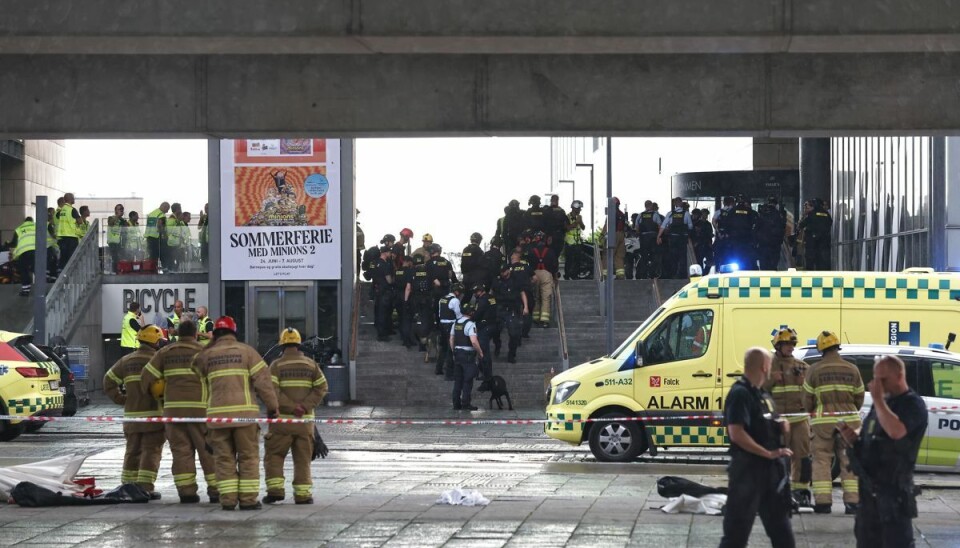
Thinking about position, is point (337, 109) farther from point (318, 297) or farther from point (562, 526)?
point (318, 297)

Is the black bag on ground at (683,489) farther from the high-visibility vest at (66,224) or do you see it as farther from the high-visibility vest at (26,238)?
the high-visibility vest at (26,238)

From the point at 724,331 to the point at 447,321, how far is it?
9.21 metres

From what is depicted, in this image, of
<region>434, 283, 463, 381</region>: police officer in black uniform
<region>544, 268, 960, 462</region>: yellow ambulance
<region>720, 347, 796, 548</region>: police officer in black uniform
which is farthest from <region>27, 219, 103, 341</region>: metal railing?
<region>720, 347, 796, 548</region>: police officer in black uniform

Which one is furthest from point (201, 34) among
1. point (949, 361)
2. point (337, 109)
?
point (949, 361)

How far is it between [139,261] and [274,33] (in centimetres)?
2008

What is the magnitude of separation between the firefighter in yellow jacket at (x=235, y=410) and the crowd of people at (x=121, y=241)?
60.7ft

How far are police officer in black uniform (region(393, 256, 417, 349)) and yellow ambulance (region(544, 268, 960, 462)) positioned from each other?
32.5 feet

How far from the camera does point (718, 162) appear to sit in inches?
1721

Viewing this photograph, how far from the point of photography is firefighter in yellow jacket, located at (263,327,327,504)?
43.2 ft

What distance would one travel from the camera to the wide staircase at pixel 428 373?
86.8 feet

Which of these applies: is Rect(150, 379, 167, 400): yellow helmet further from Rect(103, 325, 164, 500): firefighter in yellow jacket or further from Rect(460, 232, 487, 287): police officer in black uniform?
Rect(460, 232, 487, 287): police officer in black uniform

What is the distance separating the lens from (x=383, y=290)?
2805 centimetres

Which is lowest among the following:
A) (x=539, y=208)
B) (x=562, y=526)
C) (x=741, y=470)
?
(x=562, y=526)

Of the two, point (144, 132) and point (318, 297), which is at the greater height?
point (144, 132)
